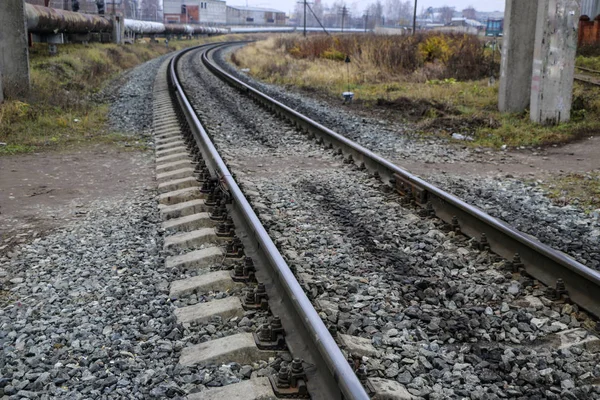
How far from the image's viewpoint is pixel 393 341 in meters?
3.69

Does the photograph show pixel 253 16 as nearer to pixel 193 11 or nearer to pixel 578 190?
pixel 193 11

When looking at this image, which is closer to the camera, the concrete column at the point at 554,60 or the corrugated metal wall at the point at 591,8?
the concrete column at the point at 554,60

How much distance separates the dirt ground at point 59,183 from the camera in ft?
20.3

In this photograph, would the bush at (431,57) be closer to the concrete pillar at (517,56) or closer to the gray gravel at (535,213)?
the concrete pillar at (517,56)

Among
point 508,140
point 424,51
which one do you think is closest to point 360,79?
point 424,51

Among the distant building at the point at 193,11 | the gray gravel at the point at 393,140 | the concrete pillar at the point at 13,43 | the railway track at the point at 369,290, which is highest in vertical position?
the distant building at the point at 193,11

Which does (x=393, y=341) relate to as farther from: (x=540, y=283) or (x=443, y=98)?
(x=443, y=98)

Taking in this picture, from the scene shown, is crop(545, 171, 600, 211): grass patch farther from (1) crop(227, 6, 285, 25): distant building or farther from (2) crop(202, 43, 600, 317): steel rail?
(1) crop(227, 6, 285, 25): distant building

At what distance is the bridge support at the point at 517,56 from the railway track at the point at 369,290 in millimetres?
6334

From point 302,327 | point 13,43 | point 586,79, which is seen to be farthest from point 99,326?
point 586,79

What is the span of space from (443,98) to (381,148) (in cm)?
657

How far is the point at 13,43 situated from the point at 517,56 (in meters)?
11.1

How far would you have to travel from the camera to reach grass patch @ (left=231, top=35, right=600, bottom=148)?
10875 mm

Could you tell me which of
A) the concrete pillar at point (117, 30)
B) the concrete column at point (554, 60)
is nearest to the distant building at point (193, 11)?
the concrete pillar at point (117, 30)
